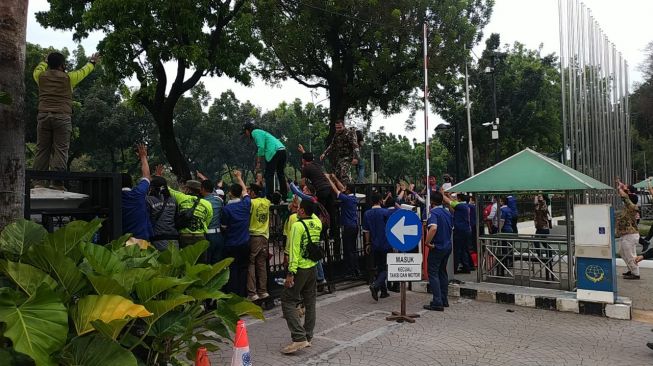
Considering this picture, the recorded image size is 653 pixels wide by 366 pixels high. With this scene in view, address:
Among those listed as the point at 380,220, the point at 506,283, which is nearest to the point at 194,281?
the point at 380,220

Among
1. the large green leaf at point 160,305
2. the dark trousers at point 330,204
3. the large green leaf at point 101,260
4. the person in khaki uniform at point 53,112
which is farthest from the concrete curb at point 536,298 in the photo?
the large green leaf at point 101,260

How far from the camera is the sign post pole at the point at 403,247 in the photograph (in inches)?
279

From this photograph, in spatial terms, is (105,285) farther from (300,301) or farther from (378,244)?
(378,244)

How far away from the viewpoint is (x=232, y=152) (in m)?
46.6

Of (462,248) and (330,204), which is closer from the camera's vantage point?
(330,204)

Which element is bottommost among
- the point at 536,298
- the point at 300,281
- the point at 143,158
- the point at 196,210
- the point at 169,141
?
the point at 536,298

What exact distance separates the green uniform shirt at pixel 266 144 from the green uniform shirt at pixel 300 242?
434 cm

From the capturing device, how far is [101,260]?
9.86 ft

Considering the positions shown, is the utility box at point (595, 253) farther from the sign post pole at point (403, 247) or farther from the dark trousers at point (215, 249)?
the dark trousers at point (215, 249)

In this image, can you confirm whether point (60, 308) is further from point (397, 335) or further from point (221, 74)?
point (221, 74)

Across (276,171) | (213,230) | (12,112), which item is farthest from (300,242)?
(276,171)

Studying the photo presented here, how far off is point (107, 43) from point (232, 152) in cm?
3220

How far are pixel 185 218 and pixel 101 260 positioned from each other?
4.01m

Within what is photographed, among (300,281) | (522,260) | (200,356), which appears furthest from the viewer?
(522,260)
